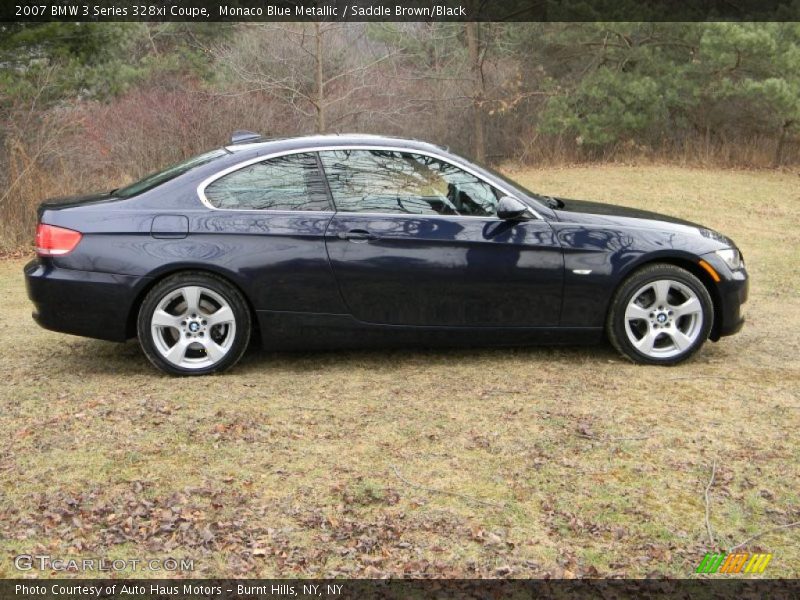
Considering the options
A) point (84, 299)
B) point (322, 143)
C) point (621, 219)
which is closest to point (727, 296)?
point (621, 219)

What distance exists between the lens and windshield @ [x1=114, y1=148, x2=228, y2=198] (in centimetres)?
609

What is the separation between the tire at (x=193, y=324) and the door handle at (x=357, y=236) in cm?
76

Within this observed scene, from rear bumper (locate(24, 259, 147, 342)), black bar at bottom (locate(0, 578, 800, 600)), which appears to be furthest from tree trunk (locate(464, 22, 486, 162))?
black bar at bottom (locate(0, 578, 800, 600))

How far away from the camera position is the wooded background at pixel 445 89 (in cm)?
1797

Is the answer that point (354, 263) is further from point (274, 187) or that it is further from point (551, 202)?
point (551, 202)

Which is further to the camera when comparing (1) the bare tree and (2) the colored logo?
(1) the bare tree

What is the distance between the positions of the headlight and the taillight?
13.9 feet

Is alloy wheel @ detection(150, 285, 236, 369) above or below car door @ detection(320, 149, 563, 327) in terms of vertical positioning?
below

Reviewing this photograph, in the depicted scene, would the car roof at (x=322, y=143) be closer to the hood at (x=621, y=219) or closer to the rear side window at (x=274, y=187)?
the rear side window at (x=274, y=187)

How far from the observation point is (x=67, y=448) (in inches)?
181

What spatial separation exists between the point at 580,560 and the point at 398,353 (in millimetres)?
3180

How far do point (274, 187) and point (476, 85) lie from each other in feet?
60.2

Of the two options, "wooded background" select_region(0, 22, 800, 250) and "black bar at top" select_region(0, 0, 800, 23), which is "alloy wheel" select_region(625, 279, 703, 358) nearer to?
"wooded background" select_region(0, 22, 800, 250)

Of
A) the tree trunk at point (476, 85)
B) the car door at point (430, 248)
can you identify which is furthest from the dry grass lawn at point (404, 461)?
the tree trunk at point (476, 85)
